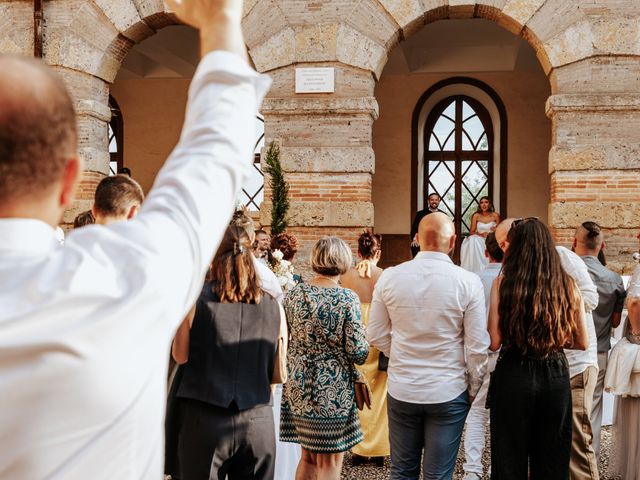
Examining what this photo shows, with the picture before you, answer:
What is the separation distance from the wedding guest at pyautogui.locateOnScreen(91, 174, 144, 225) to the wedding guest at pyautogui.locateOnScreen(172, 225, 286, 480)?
0.49m

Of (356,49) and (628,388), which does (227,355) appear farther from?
(356,49)

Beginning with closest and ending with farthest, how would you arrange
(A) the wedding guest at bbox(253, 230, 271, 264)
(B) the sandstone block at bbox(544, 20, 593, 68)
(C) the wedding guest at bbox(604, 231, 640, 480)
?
(C) the wedding guest at bbox(604, 231, 640, 480) < (A) the wedding guest at bbox(253, 230, 271, 264) < (B) the sandstone block at bbox(544, 20, 593, 68)

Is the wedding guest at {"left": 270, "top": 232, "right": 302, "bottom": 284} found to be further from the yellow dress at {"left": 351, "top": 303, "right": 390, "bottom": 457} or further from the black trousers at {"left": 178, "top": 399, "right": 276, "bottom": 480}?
the black trousers at {"left": 178, "top": 399, "right": 276, "bottom": 480}

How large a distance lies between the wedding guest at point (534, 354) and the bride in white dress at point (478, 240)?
8.14 metres

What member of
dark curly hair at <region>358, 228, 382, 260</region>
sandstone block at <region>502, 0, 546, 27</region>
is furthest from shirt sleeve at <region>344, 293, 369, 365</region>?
sandstone block at <region>502, 0, 546, 27</region>

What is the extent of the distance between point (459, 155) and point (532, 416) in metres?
12.3

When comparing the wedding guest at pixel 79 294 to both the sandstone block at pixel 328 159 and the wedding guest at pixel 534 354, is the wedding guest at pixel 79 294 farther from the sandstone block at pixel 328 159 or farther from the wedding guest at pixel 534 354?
the sandstone block at pixel 328 159

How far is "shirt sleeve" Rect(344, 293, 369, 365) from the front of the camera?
13.5 feet

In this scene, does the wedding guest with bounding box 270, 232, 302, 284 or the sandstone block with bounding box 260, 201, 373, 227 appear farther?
the sandstone block with bounding box 260, 201, 373, 227

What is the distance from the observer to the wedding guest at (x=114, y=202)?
3381 mm

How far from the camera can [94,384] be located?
97 cm

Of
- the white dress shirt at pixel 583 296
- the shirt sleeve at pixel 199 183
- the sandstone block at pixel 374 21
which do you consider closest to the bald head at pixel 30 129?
the shirt sleeve at pixel 199 183

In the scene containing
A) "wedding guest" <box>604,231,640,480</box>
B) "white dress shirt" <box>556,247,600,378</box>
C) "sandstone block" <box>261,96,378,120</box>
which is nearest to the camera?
"white dress shirt" <box>556,247,600,378</box>

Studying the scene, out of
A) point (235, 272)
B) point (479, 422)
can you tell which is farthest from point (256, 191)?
point (235, 272)
